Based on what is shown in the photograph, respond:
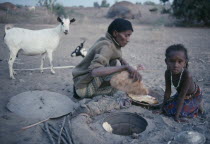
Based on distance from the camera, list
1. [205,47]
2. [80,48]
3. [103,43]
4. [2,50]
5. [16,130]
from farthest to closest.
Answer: [205,47], [2,50], [80,48], [103,43], [16,130]

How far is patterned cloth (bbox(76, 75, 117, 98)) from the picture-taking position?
3.26 meters

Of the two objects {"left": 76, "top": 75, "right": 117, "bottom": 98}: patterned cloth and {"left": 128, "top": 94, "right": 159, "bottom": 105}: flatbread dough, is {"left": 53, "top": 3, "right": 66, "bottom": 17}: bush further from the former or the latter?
{"left": 128, "top": 94, "right": 159, "bottom": 105}: flatbread dough

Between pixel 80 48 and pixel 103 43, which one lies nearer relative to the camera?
pixel 103 43

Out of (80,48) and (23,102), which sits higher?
(80,48)

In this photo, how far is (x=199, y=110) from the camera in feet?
9.99

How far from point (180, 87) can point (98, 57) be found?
4.23 ft

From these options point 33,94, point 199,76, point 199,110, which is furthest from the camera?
point 199,76

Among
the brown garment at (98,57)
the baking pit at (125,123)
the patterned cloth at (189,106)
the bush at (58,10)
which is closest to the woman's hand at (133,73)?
the brown garment at (98,57)

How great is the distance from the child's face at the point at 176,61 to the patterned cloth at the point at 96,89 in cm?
107

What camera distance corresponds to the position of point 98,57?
8.74ft

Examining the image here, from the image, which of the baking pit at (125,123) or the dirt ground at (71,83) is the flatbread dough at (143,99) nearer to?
the dirt ground at (71,83)

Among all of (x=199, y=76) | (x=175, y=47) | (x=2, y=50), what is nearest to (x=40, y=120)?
(x=175, y=47)

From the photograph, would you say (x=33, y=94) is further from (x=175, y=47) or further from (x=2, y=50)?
(x=2, y=50)

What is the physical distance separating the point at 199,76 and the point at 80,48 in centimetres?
320
